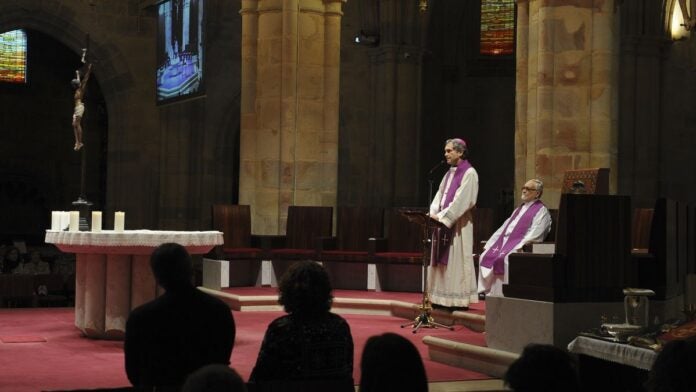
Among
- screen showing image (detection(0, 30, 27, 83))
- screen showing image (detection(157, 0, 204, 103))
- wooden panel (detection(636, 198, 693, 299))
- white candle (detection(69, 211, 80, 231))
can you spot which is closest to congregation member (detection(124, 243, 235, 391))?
wooden panel (detection(636, 198, 693, 299))

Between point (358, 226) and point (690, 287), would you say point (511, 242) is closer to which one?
point (690, 287)

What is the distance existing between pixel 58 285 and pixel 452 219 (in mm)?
7368

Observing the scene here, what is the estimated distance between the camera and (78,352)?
827 cm

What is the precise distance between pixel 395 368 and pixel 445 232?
6782 mm

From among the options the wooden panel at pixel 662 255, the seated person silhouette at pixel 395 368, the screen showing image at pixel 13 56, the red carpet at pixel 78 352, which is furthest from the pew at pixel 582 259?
the screen showing image at pixel 13 56

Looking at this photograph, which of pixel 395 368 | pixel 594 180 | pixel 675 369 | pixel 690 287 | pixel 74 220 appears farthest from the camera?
pixel 74 220

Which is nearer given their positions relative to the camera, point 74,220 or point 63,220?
point 74,220

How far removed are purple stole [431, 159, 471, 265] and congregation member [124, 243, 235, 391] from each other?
18.6ft

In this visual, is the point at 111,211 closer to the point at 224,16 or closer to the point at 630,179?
the point at 224,16

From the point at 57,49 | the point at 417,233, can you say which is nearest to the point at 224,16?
the point at 57,49

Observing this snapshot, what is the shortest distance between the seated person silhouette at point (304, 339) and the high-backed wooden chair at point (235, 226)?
9.12m

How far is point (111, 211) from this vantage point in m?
21.5

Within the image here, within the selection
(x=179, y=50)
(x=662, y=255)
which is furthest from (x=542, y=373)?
(x=179, y=50)

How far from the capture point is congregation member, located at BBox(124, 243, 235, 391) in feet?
13.8
